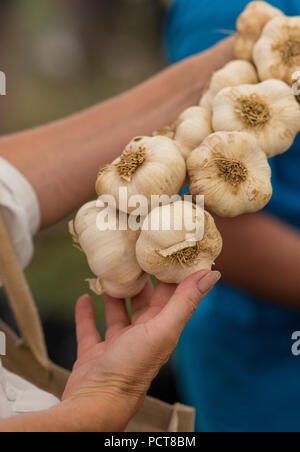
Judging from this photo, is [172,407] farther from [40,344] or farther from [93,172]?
[93,172]

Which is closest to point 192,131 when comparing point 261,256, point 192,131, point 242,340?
point 192,131

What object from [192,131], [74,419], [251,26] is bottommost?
[74,419]

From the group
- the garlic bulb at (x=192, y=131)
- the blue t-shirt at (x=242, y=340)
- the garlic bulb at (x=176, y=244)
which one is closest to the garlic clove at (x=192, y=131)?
the garlic bulb at (x=192, y=131)

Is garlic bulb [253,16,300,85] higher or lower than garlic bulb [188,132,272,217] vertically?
higher

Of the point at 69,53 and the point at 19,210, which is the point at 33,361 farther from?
the point at 69,53

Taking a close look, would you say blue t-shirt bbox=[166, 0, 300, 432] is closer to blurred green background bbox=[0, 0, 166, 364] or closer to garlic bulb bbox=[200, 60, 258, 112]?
garlic bulb bbox=[200, 60, 258, 112]

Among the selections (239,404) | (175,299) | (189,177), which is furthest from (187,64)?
(239,404)

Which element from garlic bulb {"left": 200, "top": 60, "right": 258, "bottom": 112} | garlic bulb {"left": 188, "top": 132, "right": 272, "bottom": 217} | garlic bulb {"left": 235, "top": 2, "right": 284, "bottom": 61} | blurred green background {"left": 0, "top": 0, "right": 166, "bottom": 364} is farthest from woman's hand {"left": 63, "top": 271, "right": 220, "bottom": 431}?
blurred green background {"left": 0, "top": 0, "right": 166, "bottom": 364}
